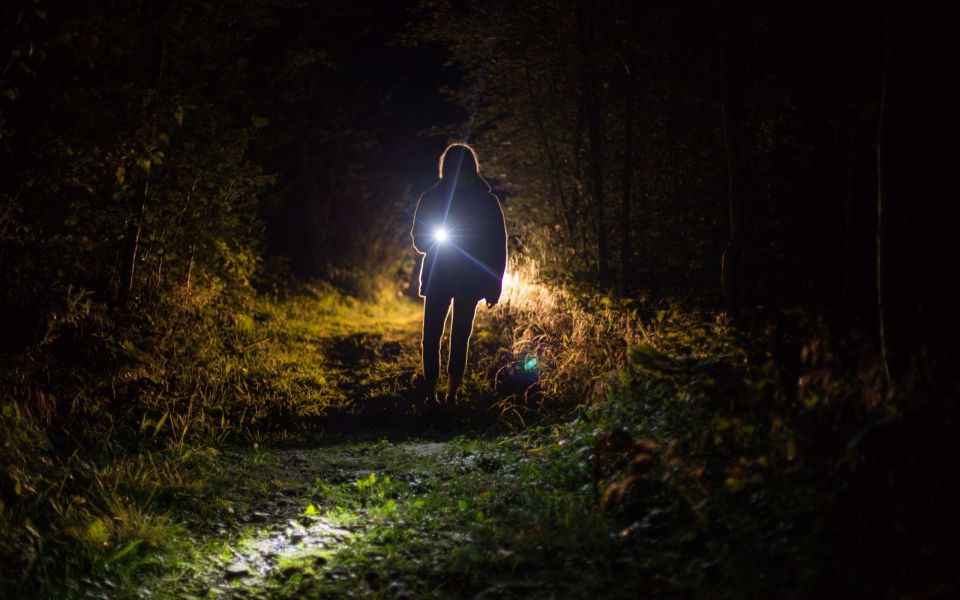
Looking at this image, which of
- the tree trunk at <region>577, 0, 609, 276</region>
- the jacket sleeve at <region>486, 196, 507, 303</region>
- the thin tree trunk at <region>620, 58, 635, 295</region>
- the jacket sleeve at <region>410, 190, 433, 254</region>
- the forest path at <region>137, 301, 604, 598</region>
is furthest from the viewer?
the tree trunk at <region>577, 0, 609, 276</region>

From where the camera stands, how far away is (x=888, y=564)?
116 inches

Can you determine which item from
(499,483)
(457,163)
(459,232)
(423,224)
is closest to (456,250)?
(459,232)

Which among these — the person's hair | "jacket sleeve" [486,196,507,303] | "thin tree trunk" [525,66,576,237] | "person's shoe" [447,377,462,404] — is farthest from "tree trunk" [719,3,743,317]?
"thin tree trunk" [525,66,576,237]

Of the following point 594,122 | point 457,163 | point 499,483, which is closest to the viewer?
point 499,483

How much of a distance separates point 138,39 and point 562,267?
23.4 ft

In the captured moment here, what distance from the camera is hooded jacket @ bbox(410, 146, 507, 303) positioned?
8.12m

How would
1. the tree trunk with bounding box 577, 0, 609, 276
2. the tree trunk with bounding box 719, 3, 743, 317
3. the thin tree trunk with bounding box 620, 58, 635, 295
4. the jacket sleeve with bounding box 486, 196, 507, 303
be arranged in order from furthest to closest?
the tree trunk with bounding box 577, 0, 609, 276, the thin tree trunk with bounding box 620, 58, 635, 295, the jacket sleeve with bounding box 486, 196, 507, 303, the tree trunk with bounding box 719, 3, 743, 317

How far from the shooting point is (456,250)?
815 centimetres

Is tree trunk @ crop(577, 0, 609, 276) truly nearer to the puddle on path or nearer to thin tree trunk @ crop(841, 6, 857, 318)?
thin tree trunk @ crop(841, 6, 857, 318)

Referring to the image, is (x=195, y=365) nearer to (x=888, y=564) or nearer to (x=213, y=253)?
(x=213, y=253)

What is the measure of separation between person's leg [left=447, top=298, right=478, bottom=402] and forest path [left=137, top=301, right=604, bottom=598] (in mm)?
282

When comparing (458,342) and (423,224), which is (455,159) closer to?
(423,224)

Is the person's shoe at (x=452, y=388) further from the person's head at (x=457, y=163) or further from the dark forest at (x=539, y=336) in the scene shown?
the person's head at (x=457, y=163)

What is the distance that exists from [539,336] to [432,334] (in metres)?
1.37
